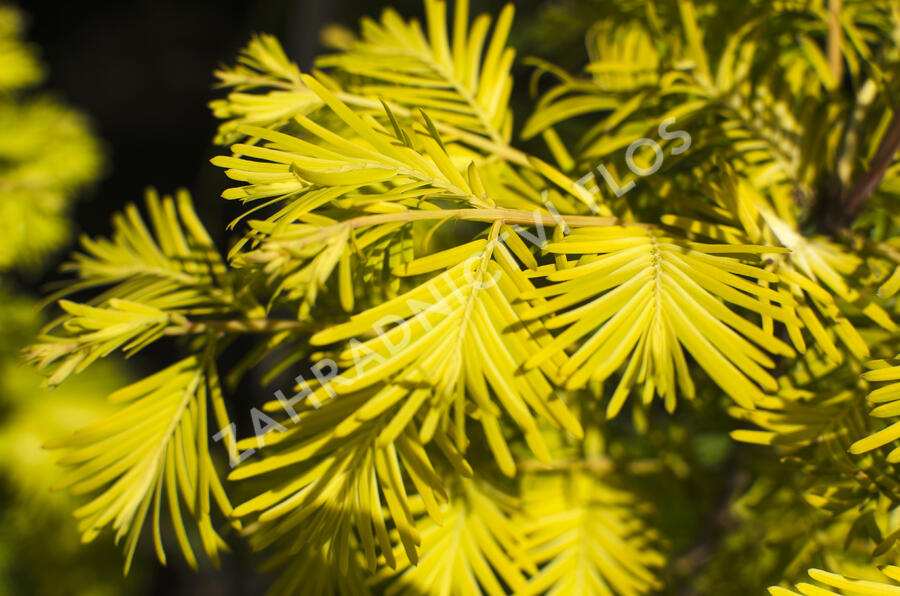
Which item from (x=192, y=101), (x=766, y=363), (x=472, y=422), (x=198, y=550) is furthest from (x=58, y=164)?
(x=192, y=101)

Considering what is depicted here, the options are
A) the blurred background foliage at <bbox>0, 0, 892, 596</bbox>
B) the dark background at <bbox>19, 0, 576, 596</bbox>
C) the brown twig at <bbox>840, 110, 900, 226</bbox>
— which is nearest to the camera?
the brown twig at <bbox>840, 110, 900, 226</bbox>

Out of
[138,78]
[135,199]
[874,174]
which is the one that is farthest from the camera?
[138,78]

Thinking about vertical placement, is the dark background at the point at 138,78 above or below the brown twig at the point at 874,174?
above

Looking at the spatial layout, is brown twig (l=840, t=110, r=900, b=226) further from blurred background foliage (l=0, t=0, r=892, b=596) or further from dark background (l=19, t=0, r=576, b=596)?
dark background (l=19, t=0, r=576, b=596)

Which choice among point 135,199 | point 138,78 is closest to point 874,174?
point 135,199

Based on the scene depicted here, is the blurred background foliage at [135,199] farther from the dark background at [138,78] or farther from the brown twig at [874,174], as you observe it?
the brown twig at [874,174]

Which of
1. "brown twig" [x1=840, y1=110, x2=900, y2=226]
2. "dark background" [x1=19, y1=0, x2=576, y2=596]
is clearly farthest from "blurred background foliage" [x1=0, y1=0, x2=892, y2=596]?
"brown twig" [x1=840, y1=110, x2=900, y2=226]

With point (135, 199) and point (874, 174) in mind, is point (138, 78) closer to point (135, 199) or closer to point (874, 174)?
point (135, 199)

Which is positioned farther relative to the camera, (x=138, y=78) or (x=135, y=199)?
(x=138, y=78)

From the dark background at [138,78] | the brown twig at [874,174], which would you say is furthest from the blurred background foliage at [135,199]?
the brown twig at [874,174]

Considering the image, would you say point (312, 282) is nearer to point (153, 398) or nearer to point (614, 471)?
point (153, 398)

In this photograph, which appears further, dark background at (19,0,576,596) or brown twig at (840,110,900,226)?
dark background at (19,0,576,596)
